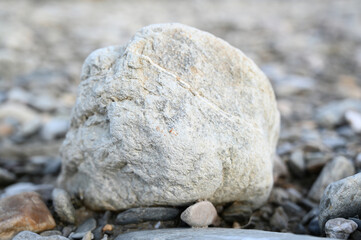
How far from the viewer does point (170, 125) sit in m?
2.00

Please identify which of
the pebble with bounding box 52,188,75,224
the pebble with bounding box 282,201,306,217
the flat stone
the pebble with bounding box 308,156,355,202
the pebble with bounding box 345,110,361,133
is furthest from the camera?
the pebble with bounding box 345,110,361,133

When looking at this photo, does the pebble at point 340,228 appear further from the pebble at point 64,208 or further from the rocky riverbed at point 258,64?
the pebble at point 64,208

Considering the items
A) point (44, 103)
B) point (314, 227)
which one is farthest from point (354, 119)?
point (44, 103)

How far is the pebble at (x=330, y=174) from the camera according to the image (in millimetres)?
2676

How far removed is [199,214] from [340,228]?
0.79 meters

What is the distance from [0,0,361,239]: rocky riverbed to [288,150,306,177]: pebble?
0.01 m

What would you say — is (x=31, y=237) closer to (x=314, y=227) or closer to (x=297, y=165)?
(x=314, y=227)

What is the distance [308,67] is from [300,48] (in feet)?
3.81

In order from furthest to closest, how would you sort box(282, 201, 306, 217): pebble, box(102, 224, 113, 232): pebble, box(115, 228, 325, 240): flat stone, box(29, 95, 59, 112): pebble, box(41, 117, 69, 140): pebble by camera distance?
1. box(29, 95, 59, 112): pebble
2. box(41, 117, 69, 140): pebble
3. box(282, 201, 306, 217): pebble
4. box(102, 224, 113, 232): pebble
5. box(115, 228, 325, 240): flat stone

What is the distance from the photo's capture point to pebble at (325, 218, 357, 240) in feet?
6.20

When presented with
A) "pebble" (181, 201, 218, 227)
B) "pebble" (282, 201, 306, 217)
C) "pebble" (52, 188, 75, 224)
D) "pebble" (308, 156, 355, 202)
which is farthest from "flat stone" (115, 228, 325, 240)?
"pebble" (308, 156, 355, 202)

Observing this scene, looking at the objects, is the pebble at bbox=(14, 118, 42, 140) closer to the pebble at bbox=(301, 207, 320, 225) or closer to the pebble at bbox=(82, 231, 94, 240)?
the pebble at bbox=(82, 231, 94, 240)

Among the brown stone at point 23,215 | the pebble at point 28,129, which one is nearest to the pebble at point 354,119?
the brown stone at point 23,215

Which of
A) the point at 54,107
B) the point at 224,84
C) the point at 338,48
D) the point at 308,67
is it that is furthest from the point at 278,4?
the point at 224,84
